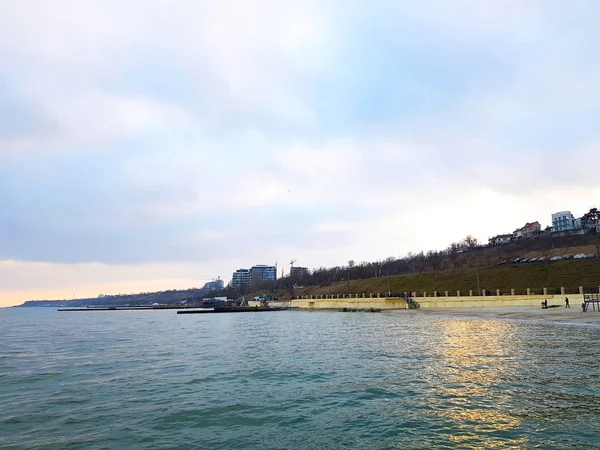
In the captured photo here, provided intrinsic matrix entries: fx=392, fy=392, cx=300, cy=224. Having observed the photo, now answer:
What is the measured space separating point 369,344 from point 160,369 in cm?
1878

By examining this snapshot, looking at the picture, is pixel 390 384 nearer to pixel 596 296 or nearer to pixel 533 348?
pixel 533 348

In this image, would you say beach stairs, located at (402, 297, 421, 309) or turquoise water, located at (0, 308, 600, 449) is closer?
turquoise water, located at (0, 308, 600, 449)

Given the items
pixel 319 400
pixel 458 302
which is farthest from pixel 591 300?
pixel 319 400

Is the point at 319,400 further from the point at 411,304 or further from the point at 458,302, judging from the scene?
the point at 411,304

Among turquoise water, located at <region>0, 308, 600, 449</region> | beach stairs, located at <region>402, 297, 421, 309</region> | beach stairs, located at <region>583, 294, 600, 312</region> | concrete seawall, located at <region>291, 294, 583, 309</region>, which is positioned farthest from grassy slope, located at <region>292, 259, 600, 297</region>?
turquoise water, located at <region>0, 308, 600, 449</region>

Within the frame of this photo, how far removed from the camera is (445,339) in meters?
37.6

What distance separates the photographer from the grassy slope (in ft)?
324

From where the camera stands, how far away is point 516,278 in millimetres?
112062

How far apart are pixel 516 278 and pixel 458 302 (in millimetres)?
30256

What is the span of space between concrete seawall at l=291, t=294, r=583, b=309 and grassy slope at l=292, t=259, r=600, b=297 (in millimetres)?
9350

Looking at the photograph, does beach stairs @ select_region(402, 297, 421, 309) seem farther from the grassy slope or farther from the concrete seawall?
the grassy slope

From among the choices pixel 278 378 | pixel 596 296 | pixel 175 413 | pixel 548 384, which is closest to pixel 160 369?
pixel 278 378

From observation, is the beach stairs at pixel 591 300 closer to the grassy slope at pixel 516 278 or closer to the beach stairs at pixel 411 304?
the grassy slope at pixel 516 278

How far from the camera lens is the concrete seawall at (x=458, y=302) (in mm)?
71438
